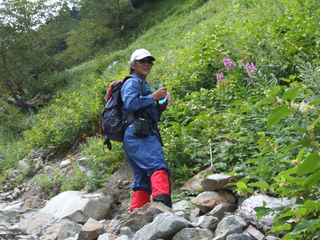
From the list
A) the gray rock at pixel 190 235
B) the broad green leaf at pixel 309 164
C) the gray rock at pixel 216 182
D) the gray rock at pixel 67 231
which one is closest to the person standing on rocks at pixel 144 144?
the gray rock at pixel 216 182

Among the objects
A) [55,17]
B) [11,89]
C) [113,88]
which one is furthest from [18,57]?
[113,88]

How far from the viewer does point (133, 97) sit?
3.38 metres

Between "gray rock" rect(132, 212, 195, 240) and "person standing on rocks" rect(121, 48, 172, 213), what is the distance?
53cm

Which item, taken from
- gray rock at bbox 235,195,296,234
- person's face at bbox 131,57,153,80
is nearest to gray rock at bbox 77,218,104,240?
gray rock at bbox 235,195,296,234

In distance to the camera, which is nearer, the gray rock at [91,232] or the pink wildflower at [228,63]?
the gray rock at [91,232]

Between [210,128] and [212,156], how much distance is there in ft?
1.40

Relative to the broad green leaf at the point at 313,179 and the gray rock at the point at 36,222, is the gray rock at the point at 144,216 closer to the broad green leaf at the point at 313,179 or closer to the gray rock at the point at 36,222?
the broad green leaf at the point at 313,179

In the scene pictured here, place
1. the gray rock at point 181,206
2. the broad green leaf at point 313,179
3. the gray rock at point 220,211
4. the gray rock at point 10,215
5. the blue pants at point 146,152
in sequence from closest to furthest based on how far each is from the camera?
the broad green leaf at point 313,179, the gray rock at point 220,211, the blue pants at point 146,152, the gray rock at point 181,206, the gray rock at point 10,215

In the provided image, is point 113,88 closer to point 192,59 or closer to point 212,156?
point 212,156

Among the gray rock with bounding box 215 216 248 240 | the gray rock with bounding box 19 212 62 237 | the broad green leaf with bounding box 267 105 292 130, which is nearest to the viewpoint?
the broad green leaf with bounding box 267 105 292 130

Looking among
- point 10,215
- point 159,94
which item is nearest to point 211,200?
point 159,94

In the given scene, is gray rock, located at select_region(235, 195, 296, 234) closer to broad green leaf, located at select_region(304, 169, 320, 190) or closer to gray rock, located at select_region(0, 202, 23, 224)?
broad green leaf, located at select_region(304, 169, 320, 190)

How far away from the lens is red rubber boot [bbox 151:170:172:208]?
10.5 ft

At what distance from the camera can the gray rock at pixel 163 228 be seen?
100 inches
